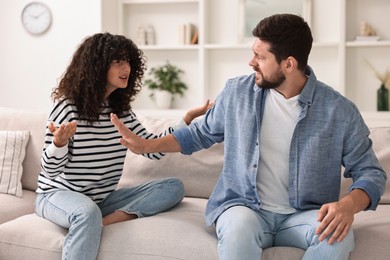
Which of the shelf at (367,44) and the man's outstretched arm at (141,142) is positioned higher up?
the shelf at (367,44)

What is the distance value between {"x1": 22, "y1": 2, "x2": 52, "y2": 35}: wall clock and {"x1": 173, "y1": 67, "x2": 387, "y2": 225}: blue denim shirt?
3536 mm

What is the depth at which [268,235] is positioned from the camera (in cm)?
213

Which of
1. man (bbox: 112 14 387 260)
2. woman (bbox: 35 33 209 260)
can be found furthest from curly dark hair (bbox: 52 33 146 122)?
man (bbox: 112 14 387 260)

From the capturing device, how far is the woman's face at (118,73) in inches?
98.3

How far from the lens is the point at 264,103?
225cm

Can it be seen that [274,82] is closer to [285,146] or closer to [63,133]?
[285,146]

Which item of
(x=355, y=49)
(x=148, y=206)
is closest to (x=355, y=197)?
(x=148, y=206)

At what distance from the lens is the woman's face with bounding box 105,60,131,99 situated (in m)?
2.50

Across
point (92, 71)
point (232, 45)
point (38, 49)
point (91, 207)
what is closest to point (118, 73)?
point (92, 71)

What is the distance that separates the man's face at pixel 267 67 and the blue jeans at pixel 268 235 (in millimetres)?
438

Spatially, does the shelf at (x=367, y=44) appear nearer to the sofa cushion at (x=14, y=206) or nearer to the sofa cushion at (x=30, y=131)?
the sofa cushion at (x=30, y=131)

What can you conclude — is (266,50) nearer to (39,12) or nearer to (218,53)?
(218,53)

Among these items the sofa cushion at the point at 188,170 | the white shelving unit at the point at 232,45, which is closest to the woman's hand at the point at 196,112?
the sofa cushion at the point at 188,170

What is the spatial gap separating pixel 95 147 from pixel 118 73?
0.30 m
